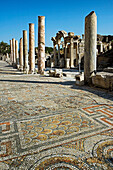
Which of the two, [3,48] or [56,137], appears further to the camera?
[3,48]

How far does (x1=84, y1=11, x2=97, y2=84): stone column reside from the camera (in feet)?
20.7

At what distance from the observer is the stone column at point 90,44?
6.31 metres

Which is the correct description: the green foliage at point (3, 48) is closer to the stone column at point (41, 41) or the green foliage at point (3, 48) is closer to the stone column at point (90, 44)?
the stone column at point (41, 41)

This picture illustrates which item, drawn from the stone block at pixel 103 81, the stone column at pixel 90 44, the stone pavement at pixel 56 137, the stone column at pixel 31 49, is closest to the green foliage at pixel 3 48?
the stone column at pixel 31 49

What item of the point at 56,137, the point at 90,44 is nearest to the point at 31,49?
the point at 90,44

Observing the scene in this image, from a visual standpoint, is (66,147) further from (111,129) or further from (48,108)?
(48,108)

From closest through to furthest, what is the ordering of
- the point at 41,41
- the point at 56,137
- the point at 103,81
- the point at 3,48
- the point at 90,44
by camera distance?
the point at 56,137 → the point at 103,81 → the point at 90,44 → the point at 41,41 → the point at 3,48

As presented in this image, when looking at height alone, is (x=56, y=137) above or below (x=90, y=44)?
below

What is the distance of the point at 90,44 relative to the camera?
6.41 metres

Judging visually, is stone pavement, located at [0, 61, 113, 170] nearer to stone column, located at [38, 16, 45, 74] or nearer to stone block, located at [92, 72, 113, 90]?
stone block, located at [92, 72, 113, 90]

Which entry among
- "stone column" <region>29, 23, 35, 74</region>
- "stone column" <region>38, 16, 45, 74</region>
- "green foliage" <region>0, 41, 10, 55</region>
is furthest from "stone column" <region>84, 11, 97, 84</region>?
"green foliage" <region>0, 41, 10, 55</region>

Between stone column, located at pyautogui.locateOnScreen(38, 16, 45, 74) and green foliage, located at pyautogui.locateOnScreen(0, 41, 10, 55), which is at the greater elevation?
green foliage, located at pyautogui.locateOnScreen(0, 41, 10, 55)

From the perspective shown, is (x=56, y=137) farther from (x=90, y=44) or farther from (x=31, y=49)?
(x=31, y=49)

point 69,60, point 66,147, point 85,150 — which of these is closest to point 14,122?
point 66,147
